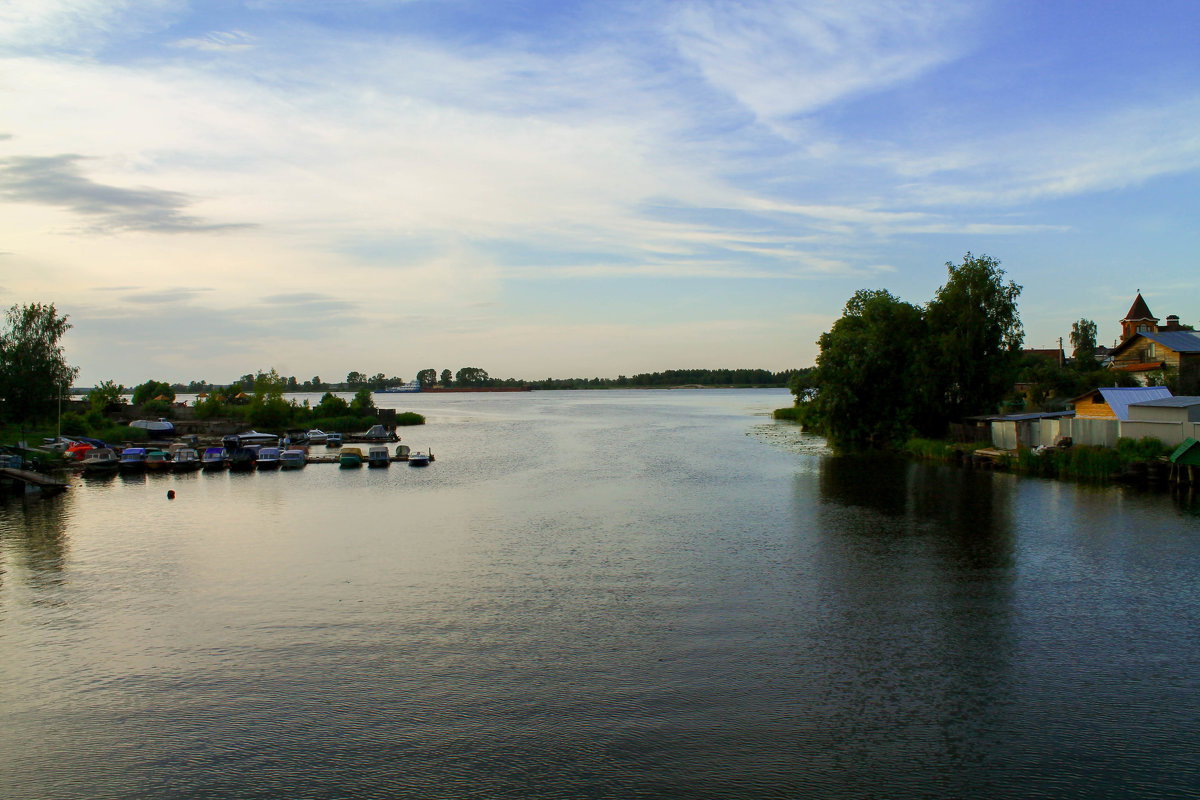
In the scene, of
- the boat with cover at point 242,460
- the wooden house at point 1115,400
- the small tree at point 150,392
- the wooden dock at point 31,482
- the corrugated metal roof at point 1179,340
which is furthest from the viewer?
the small tree at point 150,392

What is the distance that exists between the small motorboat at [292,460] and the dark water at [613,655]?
22.6 meters

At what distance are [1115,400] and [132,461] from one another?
205ft

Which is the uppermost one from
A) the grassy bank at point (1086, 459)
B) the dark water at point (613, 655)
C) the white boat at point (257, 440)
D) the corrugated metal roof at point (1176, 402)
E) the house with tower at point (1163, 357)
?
the house with tower at point (1163, 357)

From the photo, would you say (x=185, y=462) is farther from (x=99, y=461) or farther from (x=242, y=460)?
(x=99, y=461)

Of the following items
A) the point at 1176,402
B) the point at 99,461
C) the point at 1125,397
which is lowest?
the point at 99,461

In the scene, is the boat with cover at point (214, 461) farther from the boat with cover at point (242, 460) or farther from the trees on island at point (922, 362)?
the trees on island at point (922, 362)

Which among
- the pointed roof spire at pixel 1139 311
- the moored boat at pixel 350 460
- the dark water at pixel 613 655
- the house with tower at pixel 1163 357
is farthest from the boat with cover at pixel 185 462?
the pointed roof spire at pixel 1139 311

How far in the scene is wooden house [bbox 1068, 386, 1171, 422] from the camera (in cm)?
4081

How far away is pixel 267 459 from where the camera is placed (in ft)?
185

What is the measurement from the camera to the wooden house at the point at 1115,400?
40812mm

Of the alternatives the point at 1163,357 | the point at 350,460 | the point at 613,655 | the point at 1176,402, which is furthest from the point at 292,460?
the point at 1163,357

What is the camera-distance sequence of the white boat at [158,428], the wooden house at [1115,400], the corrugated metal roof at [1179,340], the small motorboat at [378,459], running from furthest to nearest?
the white boat at [158,428] < the corrugated metal roof at [1179,340] < the small motorboat at [378,459] < the wooden house at [1115,400]

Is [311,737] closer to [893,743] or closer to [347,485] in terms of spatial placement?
[893,743]

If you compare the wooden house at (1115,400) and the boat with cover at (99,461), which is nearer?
the wooden house at (1115,400)
